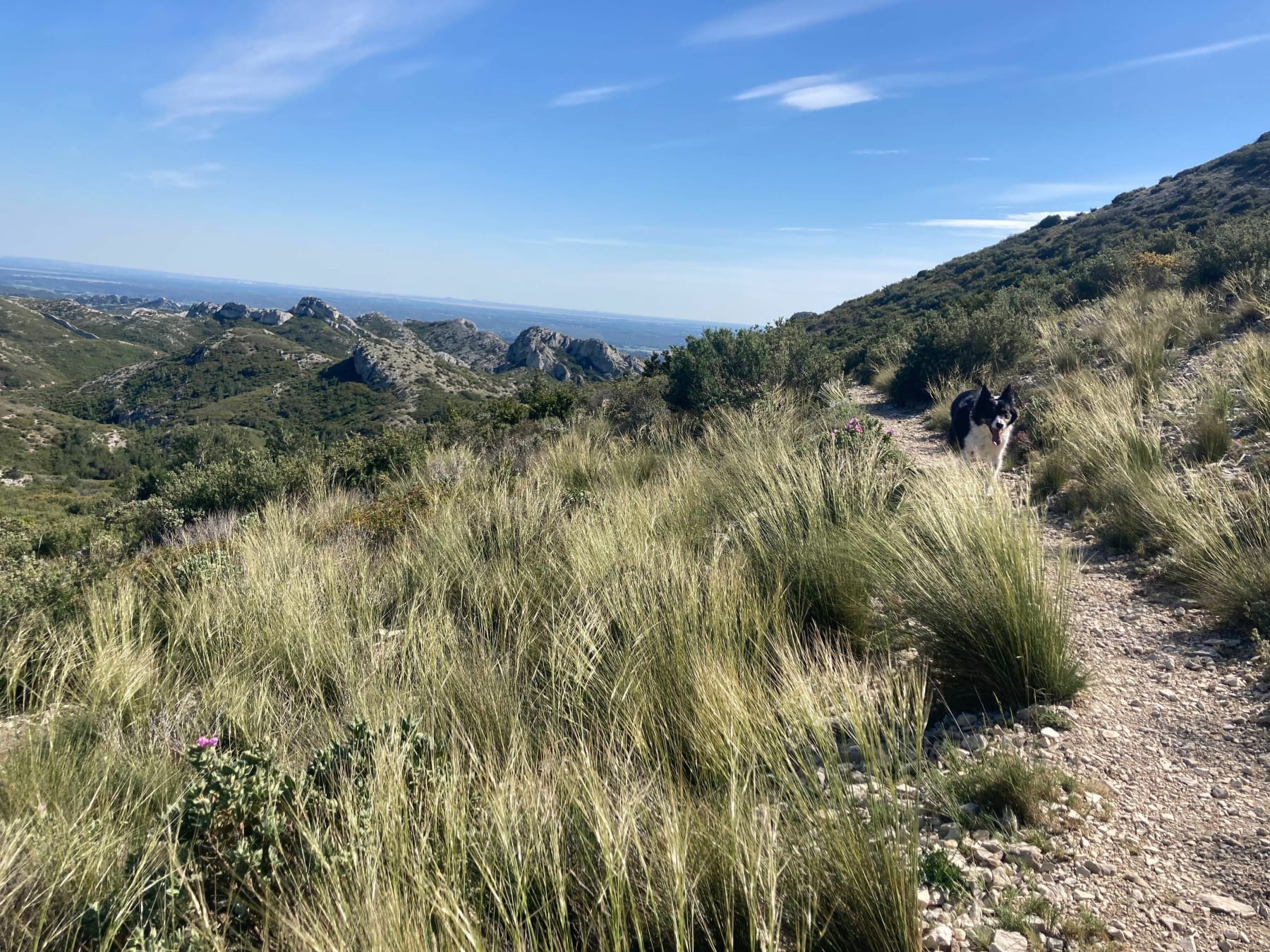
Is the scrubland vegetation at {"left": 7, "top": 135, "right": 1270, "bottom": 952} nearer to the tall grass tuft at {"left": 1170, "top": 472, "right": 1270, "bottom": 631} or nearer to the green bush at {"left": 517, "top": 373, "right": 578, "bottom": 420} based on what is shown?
the tall grass tuft at {"left": 1170, "top": 472, "right": 1270, "bottom": 631}

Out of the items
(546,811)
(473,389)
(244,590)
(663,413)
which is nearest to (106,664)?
(244,590)

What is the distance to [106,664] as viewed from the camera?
2857 mm

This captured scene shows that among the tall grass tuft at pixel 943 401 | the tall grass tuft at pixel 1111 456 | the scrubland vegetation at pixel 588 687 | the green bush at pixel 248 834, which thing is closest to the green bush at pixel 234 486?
the scrubland vegetation at pixel 588 687

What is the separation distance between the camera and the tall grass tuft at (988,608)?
245 centimetres

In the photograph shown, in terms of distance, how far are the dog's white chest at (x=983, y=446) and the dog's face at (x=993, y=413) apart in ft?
0.10

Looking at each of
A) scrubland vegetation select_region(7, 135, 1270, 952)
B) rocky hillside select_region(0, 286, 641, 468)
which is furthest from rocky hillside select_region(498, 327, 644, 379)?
scrubland vegetation select_region(7, 135, 1270, 952)

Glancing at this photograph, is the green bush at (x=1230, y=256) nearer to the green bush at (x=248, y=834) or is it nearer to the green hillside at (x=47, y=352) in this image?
the green bush at (x=248, y=834)

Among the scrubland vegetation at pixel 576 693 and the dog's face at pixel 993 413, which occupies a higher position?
the dog's face at pixel 993 413

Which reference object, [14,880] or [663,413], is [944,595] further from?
[663,413]

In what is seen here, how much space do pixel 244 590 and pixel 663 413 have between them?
22.2 ft

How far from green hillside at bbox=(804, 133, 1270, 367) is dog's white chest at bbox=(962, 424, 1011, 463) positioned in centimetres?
824

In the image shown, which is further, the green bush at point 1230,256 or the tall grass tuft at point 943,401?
the green bush at point 1230,256

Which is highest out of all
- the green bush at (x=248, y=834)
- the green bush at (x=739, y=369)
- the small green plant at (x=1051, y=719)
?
the green bush at (x=739, y=369)

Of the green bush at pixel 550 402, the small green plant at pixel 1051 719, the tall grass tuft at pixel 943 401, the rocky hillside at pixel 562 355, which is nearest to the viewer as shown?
the small green plant at pixel 1051 719
